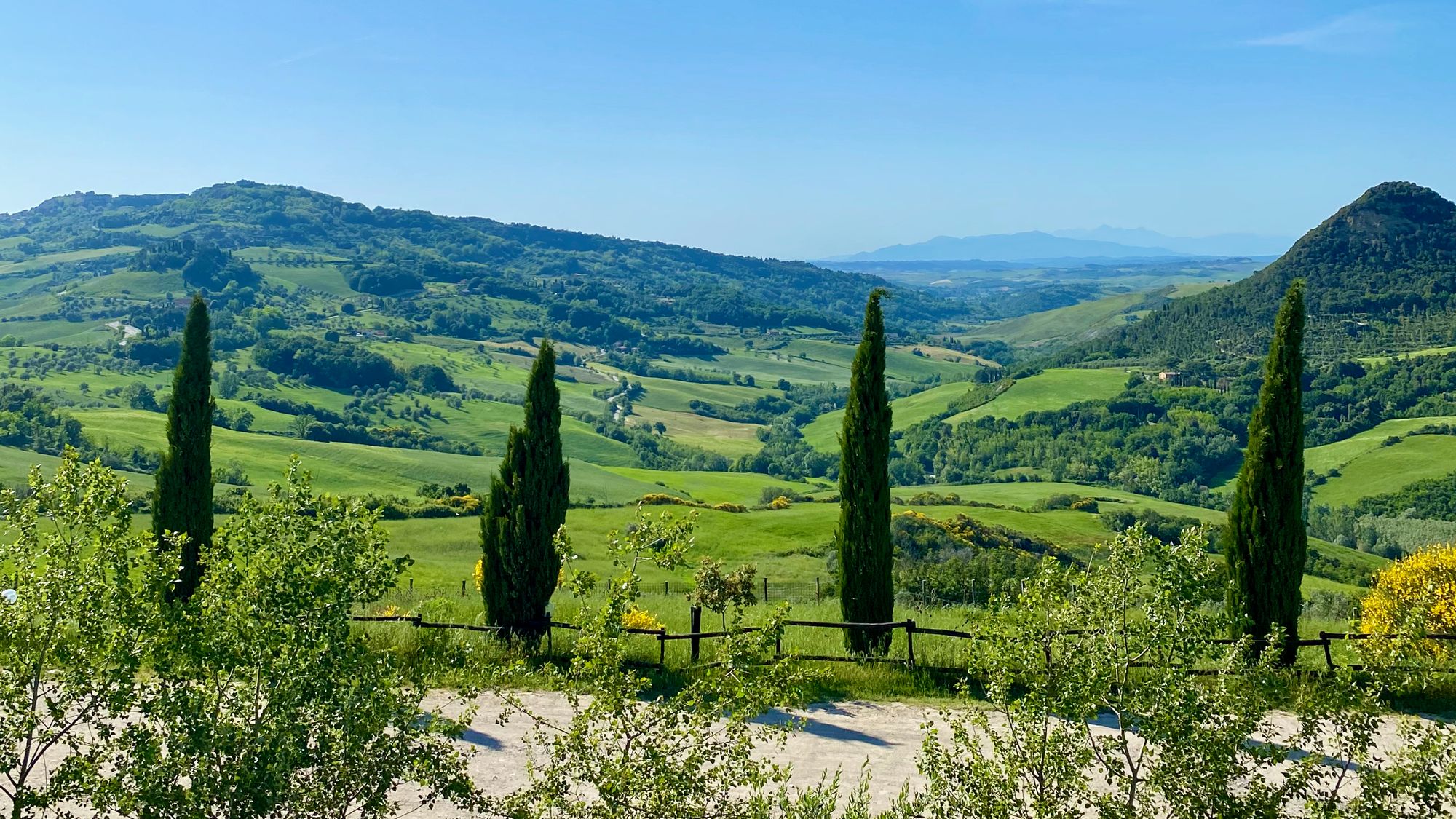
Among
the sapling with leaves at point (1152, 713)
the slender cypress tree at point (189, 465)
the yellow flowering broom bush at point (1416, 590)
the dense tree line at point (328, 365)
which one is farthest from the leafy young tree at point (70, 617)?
the dense tree line at point (328, 365)

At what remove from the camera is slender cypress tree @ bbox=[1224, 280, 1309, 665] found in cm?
1811

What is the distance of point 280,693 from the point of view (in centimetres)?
705

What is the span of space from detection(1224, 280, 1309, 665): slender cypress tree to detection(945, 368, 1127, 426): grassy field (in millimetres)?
151179

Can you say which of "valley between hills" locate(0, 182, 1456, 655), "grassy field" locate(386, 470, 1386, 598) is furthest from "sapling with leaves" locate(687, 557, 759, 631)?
"grassy field" locate(386, 470, 1386, 598)

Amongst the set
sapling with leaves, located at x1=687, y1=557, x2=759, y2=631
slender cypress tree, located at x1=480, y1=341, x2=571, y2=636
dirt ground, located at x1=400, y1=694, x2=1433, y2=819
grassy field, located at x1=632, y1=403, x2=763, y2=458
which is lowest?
grassy field, located at x1=632, y1=403, x2=763, y2=458

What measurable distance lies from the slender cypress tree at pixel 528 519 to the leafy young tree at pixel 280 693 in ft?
41.0

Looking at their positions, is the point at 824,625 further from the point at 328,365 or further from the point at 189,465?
the point at 328,365

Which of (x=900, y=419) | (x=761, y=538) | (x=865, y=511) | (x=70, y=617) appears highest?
(x=70, y=617)

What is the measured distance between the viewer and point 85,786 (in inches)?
280

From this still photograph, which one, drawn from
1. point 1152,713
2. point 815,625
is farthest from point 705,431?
point 1152,713

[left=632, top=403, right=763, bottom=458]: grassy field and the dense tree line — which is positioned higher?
the dense tree line

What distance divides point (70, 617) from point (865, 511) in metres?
14.9

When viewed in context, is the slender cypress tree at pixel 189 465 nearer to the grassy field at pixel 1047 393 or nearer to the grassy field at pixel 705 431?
the grassy field at pixel 705 431

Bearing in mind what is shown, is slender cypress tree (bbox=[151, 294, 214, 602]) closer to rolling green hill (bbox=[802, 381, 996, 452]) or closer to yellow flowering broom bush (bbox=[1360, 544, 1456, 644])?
yellow flowering broom bush (bbox=[1360, 544, 1456, 644])
